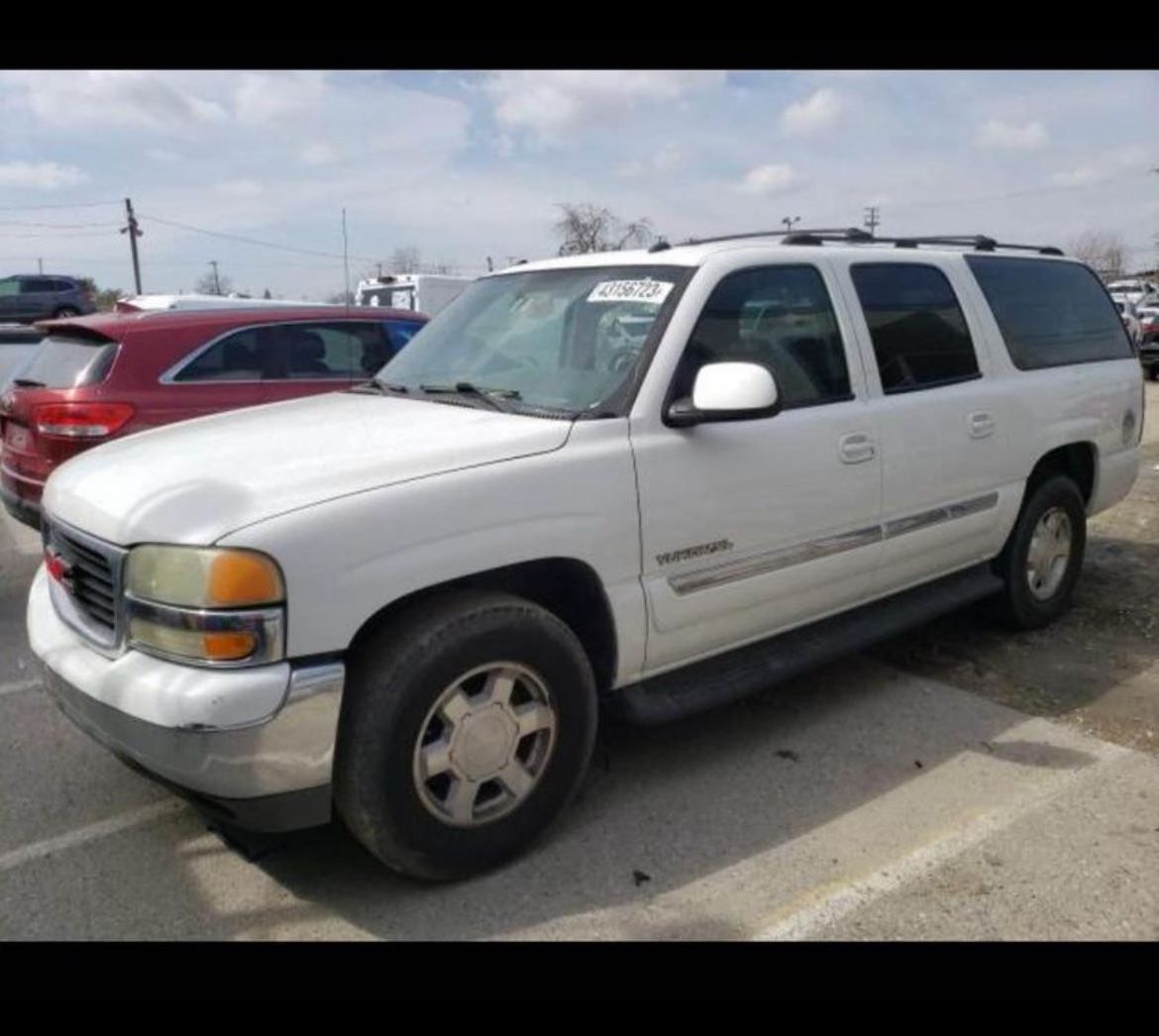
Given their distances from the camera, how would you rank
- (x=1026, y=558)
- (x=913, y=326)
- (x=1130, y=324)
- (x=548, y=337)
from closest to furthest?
(x=548, y=337) → (x=913, y=326) → (x=1026, y=558) → (x=1130, y=324)

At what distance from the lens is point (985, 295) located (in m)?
4.54

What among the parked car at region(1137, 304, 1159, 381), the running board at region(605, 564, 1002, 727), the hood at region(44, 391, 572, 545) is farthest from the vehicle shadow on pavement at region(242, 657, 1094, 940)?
the parked car at region(1137, 304, 1159, 381)

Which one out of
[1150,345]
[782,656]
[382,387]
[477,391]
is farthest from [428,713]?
[1150,345]

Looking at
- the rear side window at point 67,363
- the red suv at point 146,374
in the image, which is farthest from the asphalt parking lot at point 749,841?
the rear side window at point 67,363

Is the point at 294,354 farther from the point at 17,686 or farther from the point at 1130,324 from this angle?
the point at 1130,324

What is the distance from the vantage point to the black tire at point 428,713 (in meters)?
2.58

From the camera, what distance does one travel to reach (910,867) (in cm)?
294

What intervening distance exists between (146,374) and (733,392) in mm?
4238

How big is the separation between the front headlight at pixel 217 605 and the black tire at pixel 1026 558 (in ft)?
11.9

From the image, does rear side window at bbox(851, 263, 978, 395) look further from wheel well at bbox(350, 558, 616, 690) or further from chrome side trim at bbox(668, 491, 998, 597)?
wheel well at bbox(350, 558, 616, 690)

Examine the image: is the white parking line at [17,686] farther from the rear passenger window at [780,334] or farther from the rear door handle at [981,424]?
the rear door handle at [981,424]

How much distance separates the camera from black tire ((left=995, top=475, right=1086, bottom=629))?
4.72 meters
